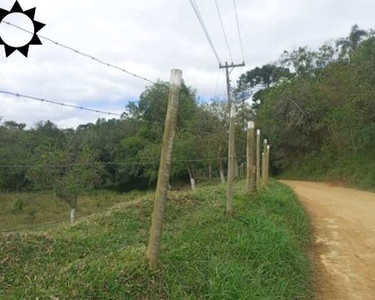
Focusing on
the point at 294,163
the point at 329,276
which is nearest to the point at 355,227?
the point at 329,276

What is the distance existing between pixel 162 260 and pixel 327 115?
21151 mm

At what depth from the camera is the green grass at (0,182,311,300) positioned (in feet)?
9.21

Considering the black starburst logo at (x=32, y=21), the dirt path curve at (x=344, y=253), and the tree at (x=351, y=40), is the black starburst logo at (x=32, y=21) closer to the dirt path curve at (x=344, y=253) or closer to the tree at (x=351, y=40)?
the dirt path curve at (x=344, y=253)

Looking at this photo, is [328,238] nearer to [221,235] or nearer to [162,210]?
[221,235]

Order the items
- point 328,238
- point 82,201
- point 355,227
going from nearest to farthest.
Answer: point 328,238 → point 355,227 → point 82,201

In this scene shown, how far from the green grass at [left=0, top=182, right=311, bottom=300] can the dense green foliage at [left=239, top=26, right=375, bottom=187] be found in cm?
1290

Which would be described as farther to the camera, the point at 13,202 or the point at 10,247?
the point at 13,202

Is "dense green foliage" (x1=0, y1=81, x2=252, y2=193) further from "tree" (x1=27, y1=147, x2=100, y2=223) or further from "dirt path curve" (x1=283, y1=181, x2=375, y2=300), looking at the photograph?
"dirt path curve" (x1=283, y1=181, x2=375, y2=300)

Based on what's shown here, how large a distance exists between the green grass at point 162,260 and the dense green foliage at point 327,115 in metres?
12.9

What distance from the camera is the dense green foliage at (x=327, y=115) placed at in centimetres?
1638

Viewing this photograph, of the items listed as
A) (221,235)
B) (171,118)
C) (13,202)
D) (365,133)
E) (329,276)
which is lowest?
(13,202)

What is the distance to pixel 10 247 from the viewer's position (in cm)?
348

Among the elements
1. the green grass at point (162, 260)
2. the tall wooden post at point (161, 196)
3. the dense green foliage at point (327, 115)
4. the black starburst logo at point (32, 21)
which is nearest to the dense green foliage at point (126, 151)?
the dense green foliage at point (327, 115)

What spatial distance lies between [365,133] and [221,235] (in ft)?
47.3
